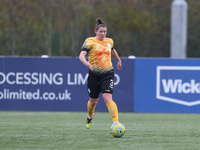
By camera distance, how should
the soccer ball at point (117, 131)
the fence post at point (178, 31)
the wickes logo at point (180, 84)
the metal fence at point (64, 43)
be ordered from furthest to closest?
the fence post at point (178, 31), the metal fence at point (64, 43), the wickes logo at point (180, 84), the soccer ball at point (117, 131)

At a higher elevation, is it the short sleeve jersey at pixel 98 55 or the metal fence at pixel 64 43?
the short sleeve jersey at pixel 98 55

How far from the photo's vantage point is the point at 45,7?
46344 mm

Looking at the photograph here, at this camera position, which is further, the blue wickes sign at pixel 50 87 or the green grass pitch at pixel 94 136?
the blue wickes sign at pixel 50 87

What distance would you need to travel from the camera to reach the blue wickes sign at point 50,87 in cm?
1538

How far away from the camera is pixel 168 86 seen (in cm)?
1514

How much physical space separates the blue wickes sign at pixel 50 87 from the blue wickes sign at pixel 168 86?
36 centimetres

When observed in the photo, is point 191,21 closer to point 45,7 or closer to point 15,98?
point 45,7

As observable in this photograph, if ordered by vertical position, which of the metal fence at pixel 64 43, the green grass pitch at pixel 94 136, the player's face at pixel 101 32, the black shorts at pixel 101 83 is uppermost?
the player's face at pixel 101 32

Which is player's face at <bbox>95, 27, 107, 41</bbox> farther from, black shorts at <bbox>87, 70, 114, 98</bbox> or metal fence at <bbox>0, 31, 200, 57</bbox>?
metal fence at <bbox>0, 31, 200, 57</bbox>

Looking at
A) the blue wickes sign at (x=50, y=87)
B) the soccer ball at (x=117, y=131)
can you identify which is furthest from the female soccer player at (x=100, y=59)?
the blue wickes sign at (x=50, y=87)

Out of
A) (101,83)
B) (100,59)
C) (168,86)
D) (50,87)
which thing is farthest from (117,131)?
(50,87)

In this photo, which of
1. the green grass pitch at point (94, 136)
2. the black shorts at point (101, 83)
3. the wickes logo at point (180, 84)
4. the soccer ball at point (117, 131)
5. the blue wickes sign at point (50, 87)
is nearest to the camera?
the green grass pitch at point (94, 136)

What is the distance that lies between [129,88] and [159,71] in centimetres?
101

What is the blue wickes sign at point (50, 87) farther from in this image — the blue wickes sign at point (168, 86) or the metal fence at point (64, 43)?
the metal fence at point (64, 43)
